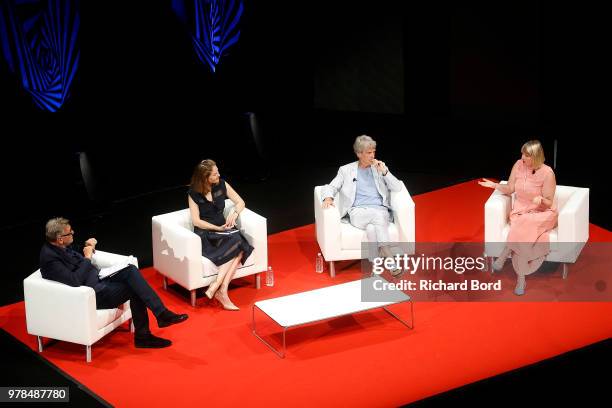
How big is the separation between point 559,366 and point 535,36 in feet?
15.8

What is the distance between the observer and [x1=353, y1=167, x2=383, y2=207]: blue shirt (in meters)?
8.30

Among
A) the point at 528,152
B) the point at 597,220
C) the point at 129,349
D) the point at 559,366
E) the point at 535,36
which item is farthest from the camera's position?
the point at 535,36

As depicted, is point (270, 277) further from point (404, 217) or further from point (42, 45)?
point (42, 45)

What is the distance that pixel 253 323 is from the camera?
7262mm

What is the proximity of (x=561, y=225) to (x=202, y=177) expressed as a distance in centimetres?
274

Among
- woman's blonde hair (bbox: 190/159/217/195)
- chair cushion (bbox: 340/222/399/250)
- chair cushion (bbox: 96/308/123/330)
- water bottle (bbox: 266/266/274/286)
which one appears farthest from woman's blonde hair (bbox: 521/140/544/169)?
chair cushion (bbox: 96/308/123/330)

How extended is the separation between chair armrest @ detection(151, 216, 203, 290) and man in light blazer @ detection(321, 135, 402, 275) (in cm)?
118

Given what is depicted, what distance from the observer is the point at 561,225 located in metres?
7.81

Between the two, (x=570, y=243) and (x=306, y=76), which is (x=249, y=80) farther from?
(x=570, y=243)

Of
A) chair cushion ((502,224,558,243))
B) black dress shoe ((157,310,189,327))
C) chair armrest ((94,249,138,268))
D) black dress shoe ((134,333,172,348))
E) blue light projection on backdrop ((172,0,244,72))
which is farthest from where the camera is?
blue light projection on backdrop ((172,0,244,72))

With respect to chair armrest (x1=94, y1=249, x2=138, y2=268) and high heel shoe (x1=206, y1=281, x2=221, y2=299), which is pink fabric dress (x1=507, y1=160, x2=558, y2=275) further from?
chair armrest (x1=94, y1=249, x2=138, y2=268)

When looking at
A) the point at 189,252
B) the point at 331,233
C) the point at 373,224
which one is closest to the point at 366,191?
the point at 373,224

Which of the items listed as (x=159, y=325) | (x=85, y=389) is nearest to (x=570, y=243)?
(x=159, y=325)

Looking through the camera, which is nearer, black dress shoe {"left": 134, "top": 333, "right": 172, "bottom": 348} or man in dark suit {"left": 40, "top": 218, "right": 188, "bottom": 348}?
man in dark suit {"left": 40, "top": 218, "right": 188, "bottom": 348}
